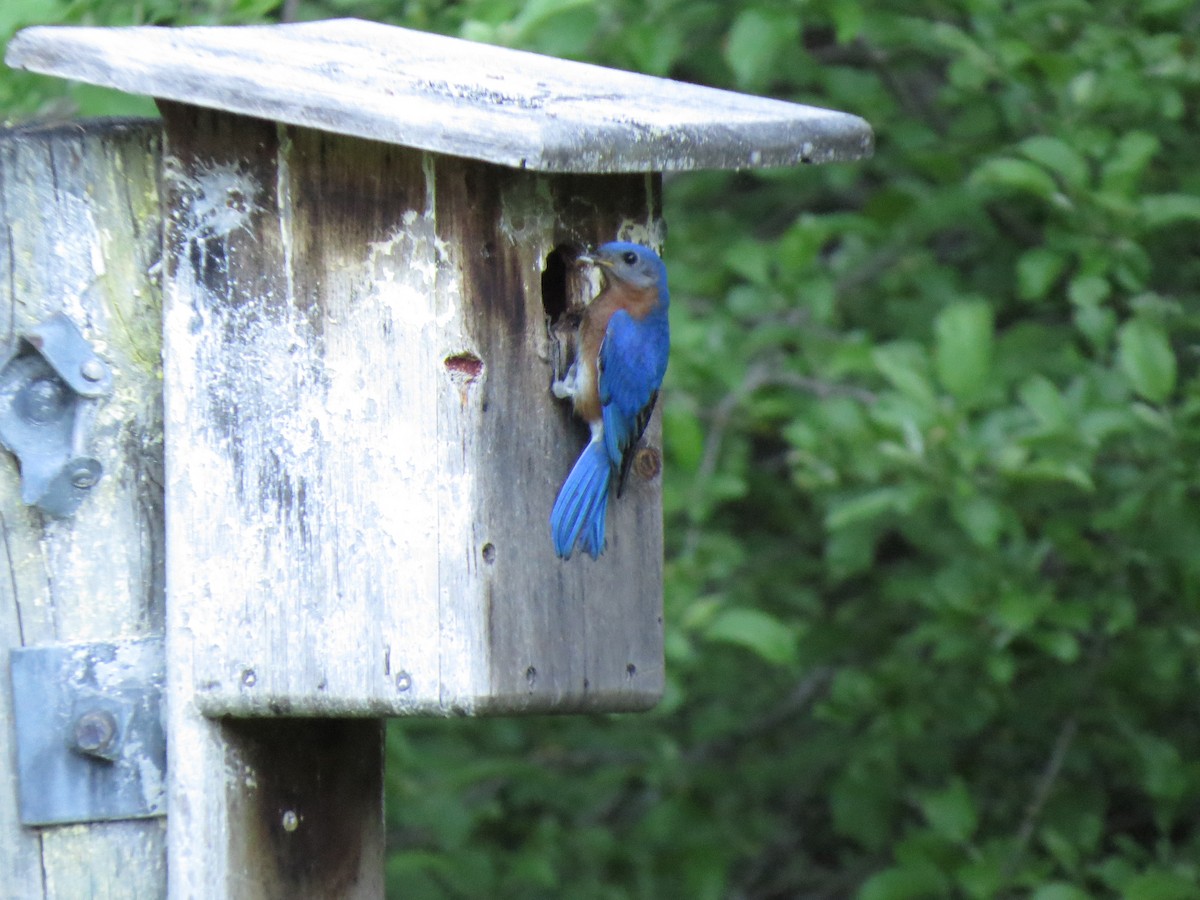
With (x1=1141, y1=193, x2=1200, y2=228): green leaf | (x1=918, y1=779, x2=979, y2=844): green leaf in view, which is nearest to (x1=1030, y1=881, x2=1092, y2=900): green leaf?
(x1=918, y1=779, x2=979, y2=844): green leaf

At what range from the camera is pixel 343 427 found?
218 centimetres

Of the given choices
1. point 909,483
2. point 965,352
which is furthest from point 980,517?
point 965,352

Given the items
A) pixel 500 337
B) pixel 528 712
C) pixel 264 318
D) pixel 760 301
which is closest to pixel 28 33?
pixel 264 318

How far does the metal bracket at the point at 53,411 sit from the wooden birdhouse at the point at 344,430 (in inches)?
4.1

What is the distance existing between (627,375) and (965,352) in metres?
1.19

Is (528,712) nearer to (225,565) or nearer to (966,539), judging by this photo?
(225,565)

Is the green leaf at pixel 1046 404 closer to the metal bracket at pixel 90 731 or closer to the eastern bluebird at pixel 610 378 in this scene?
the eastern bluebird at pixel 610 378

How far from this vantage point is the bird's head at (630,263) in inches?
94.9

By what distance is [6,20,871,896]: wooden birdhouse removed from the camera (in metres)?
2.14

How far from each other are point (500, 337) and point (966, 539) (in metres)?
2.11

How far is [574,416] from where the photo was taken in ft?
7.61

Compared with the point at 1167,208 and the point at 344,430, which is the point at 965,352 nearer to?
the point at 1167,208

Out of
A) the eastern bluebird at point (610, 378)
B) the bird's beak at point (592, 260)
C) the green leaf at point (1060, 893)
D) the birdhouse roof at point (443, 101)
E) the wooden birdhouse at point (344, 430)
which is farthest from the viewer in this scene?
the green leaf at point (1060, 893)

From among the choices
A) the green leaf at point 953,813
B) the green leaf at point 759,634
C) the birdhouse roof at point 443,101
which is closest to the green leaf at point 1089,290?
the green leaf at point 759,634
